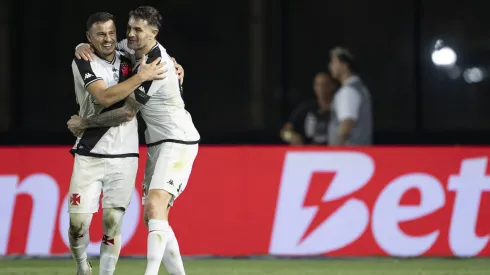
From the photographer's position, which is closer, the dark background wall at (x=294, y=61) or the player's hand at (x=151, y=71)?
the player's hand at (x=151, y=71)

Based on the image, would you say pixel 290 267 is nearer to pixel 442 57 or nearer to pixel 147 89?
pixel 147 89

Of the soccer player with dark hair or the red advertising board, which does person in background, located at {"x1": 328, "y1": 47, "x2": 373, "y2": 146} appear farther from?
the soccer player with dark hair

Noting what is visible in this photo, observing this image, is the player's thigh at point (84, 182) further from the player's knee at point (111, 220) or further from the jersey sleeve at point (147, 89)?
the jersey sleeve at point (147, 89)

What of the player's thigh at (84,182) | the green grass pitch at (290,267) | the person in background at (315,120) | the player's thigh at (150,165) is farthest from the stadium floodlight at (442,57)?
the player's thigh at (84,182)

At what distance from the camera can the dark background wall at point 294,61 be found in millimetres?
15602

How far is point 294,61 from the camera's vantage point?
51.7 ft

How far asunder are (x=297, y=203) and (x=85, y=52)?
11.3 feet

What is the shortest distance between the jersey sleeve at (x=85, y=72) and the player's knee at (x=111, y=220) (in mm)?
988

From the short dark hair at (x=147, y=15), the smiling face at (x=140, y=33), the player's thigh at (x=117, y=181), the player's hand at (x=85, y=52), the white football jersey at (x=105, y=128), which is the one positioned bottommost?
the player's thigh at (x=117, y=181)

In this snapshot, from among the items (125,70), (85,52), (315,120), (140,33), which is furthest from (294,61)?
(140,33)

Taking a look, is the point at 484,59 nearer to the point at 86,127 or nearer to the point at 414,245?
the point at 414,245

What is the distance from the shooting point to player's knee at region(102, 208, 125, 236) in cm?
989

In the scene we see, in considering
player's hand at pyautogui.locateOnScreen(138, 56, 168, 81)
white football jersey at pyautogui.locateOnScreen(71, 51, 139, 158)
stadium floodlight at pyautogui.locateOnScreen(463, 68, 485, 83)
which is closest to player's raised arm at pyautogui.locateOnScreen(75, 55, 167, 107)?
player's hand at pyautogui.locateOnScreen(138, 56, 168, 81)

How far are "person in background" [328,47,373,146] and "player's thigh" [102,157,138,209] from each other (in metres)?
3.70
